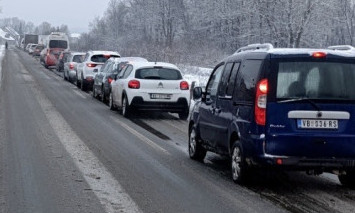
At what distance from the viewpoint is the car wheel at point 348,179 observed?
8891 millimetres

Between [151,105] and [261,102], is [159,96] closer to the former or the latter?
[151,105]

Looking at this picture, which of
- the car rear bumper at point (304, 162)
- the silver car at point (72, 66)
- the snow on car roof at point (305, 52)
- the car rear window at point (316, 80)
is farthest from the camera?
the silver car at point (72, 66)

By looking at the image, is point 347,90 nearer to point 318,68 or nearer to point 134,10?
point 318,68

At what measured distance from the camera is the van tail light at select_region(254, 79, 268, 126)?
8219mm

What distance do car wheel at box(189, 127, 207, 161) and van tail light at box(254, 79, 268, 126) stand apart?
2.75 metres

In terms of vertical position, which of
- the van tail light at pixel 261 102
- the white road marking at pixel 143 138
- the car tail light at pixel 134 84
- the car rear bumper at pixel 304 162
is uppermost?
the van tail light at pixel 261 102

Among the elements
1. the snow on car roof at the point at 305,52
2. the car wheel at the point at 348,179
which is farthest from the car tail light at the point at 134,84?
the snow on car roof at the point at 305,52

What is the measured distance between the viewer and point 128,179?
9062 millimetres

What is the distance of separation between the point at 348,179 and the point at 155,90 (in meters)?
9.69

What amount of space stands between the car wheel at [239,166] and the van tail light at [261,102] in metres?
0.64

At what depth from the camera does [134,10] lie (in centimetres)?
9231

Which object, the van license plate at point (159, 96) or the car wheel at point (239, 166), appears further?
the van license plate at point (159, 96)

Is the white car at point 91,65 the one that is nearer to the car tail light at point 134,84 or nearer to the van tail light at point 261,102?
the car tail light at point 134,84

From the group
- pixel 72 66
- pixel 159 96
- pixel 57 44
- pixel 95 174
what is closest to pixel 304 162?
pixel 95 174
